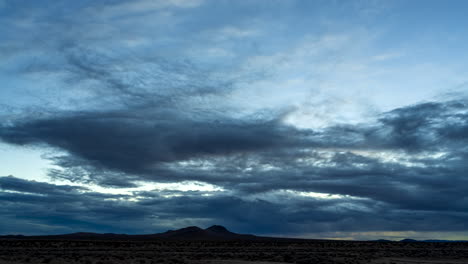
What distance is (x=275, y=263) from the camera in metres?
40.3

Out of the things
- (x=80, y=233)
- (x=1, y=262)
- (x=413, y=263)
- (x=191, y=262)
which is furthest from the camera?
(x=80, y=233)

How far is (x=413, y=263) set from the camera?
45469mm

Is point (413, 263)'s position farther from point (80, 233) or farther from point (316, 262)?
point (80, 233)

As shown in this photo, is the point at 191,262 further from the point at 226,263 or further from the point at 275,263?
the point at 275,263

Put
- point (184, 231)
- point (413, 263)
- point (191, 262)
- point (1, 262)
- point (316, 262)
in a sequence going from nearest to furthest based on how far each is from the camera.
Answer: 1. point (1, 262)
2. point (191, 262)
3. point (316, 262)
4. point (413, 263)
5. point (184, 231)

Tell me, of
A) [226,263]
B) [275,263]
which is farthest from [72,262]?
[275,263]

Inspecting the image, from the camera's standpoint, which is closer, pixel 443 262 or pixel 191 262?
pixel 191 262

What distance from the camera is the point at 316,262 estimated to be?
40594mm

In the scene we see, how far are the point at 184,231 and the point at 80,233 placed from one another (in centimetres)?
4611

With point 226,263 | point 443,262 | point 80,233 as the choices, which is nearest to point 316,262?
point 226,263

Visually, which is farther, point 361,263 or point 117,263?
point 361,263

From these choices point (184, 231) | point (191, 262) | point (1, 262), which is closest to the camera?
point (1, 262)

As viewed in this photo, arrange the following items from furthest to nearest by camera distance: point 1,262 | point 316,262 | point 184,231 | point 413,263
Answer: point 184,231
point 413,263
point 316,262
point 1,262

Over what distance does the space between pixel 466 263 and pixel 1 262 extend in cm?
4538
